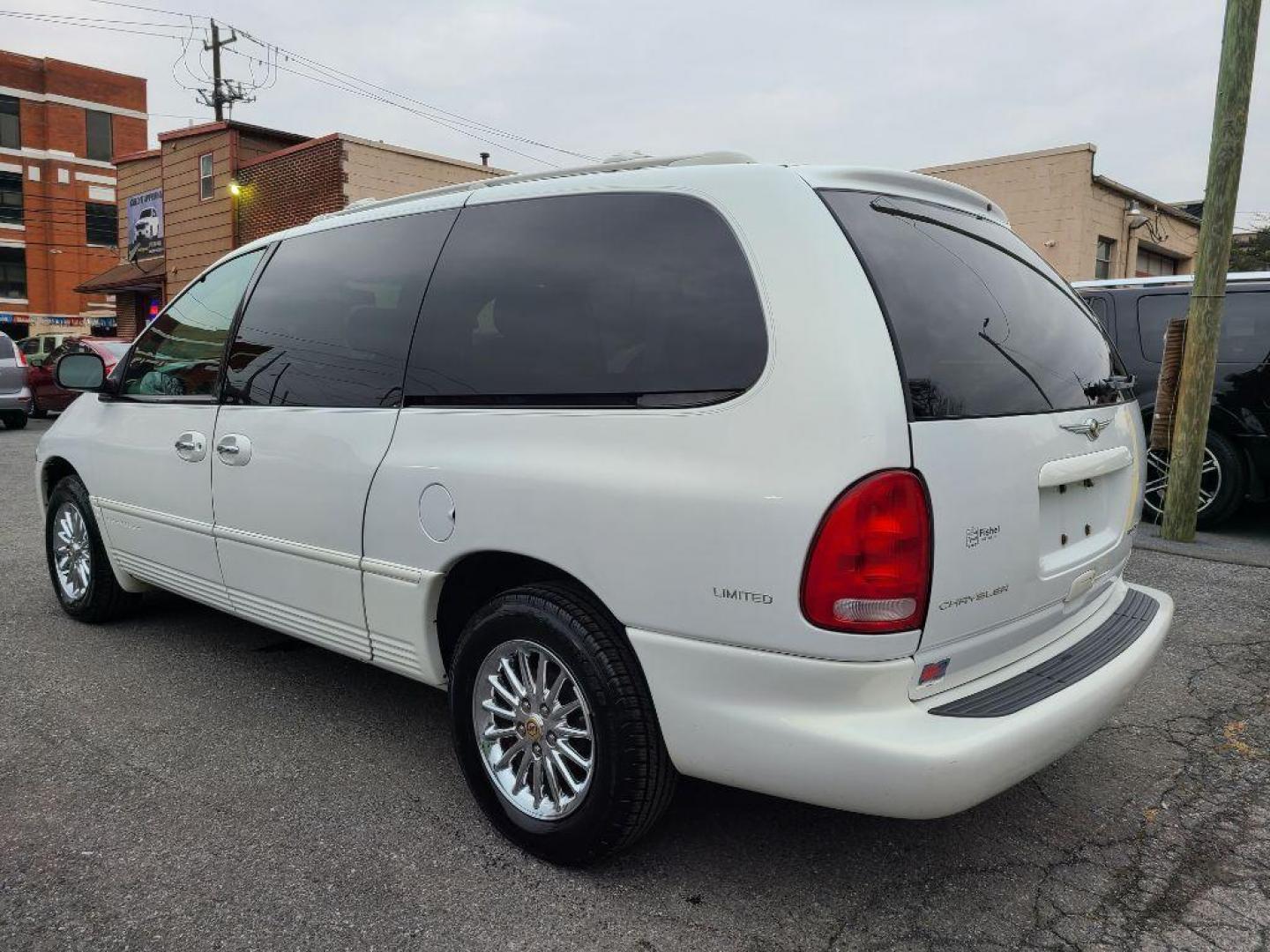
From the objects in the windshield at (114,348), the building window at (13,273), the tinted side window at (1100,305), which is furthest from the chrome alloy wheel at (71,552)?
the building window at (13,273)

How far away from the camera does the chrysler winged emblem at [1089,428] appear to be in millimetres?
2494

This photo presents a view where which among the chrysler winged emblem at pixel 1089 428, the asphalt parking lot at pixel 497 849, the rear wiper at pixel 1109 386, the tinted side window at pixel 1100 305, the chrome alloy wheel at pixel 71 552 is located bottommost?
the asphalt parking lot at pixel 497 849

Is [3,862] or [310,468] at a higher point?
[310,468]

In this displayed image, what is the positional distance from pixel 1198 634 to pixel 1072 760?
1781 millimetres

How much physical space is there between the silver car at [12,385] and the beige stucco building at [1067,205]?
15.7 m

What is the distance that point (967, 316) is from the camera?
2.40 metres

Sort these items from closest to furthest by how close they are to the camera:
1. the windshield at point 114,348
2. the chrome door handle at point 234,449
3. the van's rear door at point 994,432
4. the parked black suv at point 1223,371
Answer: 1. the van's rear door at point 994,432
2. the chrome door handle at point 234,449
3. the parked black suv at point 1223,371
4. the windshield at point 114,348

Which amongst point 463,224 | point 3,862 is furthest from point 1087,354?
point 3,862

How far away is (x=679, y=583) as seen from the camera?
2.18m

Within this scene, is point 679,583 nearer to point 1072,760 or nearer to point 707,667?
point 707,667

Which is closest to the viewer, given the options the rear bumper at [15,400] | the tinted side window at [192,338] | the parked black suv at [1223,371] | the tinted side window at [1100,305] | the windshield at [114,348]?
the tinted side window at [192,338]

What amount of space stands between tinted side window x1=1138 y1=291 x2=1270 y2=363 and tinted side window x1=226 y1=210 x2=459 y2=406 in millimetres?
5933

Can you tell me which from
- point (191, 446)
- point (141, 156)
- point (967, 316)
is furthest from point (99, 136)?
point (967, 316)

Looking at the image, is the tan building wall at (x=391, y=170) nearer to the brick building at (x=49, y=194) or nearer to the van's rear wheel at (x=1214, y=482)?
the van's rear wheel at (x=1214, y=482)
